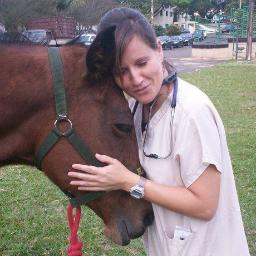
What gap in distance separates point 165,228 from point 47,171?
0.65 m

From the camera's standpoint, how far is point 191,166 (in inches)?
87.5

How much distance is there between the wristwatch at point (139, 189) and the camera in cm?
229

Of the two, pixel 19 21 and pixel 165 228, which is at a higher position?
pixel 19 21

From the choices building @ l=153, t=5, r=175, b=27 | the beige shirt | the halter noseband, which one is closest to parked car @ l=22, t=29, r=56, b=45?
the halter noseband

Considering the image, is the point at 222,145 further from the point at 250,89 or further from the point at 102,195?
the point at 250,89

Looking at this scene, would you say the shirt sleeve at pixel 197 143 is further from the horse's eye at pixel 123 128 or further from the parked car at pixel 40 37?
the parked car at pixel 40 37

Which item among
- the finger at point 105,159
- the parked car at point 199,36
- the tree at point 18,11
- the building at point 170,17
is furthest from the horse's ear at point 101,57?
the building at point 170,17

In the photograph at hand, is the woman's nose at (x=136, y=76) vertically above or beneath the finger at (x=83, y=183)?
above

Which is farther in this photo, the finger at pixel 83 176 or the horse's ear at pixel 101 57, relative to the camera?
the finger at pixel 83 176

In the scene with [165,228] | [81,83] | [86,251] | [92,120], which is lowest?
[86,251]

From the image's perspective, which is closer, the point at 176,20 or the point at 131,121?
the point at 131,121

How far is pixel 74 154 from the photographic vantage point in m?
2.36

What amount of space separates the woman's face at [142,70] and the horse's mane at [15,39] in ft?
1.87

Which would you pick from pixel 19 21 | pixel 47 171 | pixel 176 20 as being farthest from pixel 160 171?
pixel 176 20
